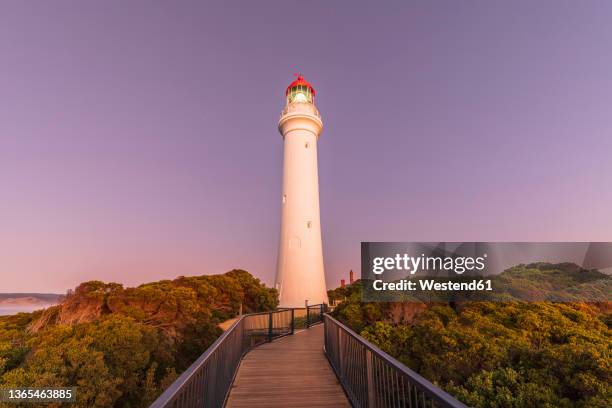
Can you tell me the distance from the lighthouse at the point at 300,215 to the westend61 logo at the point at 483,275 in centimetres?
621

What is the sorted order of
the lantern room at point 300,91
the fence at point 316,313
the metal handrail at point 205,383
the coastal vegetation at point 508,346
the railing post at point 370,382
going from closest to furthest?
the metal handrail at point 205,383, the railing post at point 370,382, the coastal vegetation at point 508,346, the fence at point 316,313, the lantern room at point 300,91

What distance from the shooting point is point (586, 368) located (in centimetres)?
592

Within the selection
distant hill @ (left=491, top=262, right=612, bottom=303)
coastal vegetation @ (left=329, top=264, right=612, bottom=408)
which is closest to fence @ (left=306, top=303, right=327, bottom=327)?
coastal vegetation @ (left=329, top=264, right=612, bottom=408)

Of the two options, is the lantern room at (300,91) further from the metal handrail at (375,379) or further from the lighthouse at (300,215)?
the metal handrail at (375,379)

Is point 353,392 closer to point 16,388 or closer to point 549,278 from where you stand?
point 16,388

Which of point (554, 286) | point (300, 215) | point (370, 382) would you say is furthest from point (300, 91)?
point (370, 382)

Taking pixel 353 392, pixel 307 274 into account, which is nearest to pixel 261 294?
pixel 307 274

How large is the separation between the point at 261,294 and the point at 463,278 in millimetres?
14788

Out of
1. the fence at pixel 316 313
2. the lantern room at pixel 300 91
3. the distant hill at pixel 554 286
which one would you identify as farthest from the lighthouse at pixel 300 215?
the distant hill at pixel 554 286

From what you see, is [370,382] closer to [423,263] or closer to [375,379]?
[375,379]

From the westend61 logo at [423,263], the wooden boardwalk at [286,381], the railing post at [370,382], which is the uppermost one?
the westend61 logo at [423,263]

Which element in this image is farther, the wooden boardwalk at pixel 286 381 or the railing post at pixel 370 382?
the wooden boardwalk at pixel 286 381

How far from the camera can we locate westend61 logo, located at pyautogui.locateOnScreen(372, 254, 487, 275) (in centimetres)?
1709

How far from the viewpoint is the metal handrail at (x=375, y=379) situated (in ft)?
8.27
